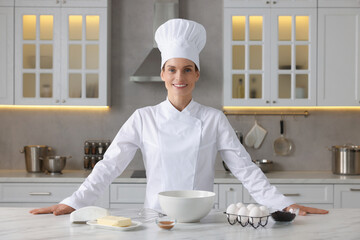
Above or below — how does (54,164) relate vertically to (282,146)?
below

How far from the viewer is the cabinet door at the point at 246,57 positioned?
4020 mm

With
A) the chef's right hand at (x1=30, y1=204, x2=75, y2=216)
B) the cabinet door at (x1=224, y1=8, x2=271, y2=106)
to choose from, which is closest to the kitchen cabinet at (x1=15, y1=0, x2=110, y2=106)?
the cabinet door at (x1=224, y1=8, x2=271, y2=106)

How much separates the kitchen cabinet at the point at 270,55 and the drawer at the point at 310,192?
73 centimetres

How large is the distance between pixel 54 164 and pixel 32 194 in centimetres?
31

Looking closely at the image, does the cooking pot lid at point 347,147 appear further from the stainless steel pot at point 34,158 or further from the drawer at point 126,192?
the stainless steel pot at point 34,158

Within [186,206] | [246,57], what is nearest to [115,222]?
[186,206]

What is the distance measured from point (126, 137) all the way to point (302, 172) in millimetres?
2444

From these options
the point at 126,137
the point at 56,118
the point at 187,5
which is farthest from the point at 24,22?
the point at 126,137

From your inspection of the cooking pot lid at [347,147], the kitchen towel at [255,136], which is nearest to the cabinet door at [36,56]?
the kitchen towel at [255,136]

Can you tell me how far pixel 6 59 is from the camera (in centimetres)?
400

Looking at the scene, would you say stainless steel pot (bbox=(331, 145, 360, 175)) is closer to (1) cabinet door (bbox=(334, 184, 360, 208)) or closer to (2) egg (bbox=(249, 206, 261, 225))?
(1) cabinet door (bbox=(334, 184, 360, 208))

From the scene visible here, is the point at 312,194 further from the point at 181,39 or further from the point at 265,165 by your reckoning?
the point at 181,39

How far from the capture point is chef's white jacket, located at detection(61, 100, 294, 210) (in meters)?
2.21

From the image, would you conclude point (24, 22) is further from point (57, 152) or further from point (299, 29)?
point (299, 29)
